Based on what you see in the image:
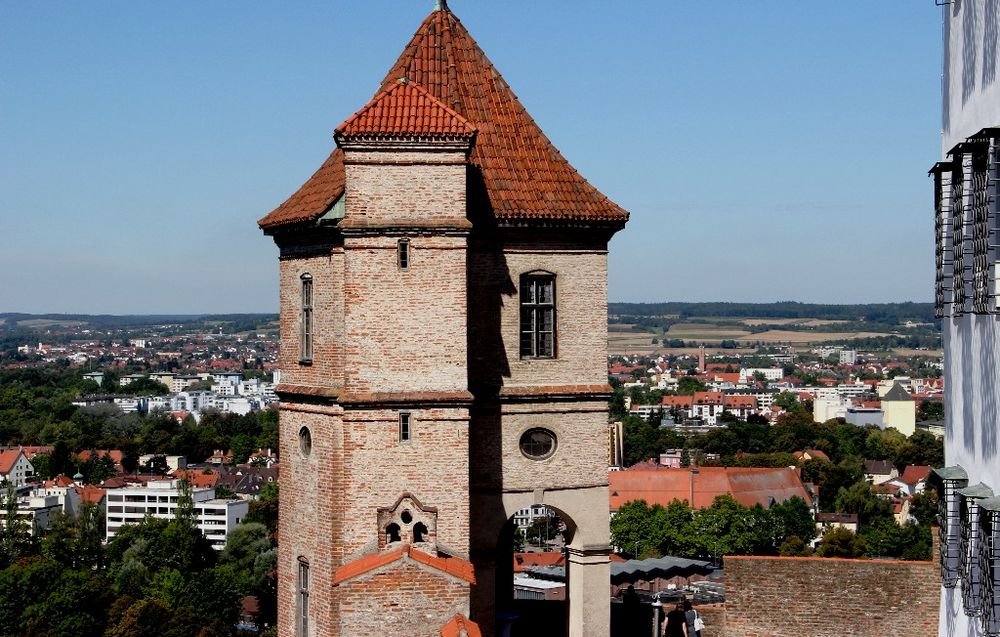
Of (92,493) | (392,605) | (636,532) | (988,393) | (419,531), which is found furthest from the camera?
(92,493)

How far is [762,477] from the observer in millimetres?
161000

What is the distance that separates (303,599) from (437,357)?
4.98 m

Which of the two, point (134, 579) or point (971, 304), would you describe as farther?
point (134, 579)

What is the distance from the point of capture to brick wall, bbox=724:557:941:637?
2462cm

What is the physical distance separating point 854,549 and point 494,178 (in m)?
98.4

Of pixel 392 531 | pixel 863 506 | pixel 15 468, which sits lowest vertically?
pixel 863 506

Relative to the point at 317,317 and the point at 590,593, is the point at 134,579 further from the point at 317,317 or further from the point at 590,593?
the point at 590,593

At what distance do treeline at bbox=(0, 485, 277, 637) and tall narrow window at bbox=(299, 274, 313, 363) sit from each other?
202 ft

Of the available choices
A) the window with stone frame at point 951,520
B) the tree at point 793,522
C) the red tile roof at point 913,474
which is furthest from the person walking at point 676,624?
the red tile roof at point 913,474

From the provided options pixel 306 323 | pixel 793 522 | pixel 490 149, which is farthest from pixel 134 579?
pixel 490 149

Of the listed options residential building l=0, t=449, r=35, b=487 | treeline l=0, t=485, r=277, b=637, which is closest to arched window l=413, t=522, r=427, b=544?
treeline l=0, t=485, r=277, b=637

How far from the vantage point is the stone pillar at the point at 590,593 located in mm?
26078

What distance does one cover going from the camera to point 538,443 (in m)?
26.2

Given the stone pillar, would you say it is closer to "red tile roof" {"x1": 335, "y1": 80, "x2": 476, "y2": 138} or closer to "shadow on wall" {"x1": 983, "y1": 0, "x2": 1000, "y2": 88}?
"red tile roof" {"x1": 335, "y1": 80, "x2": 476, "y2": 138}
